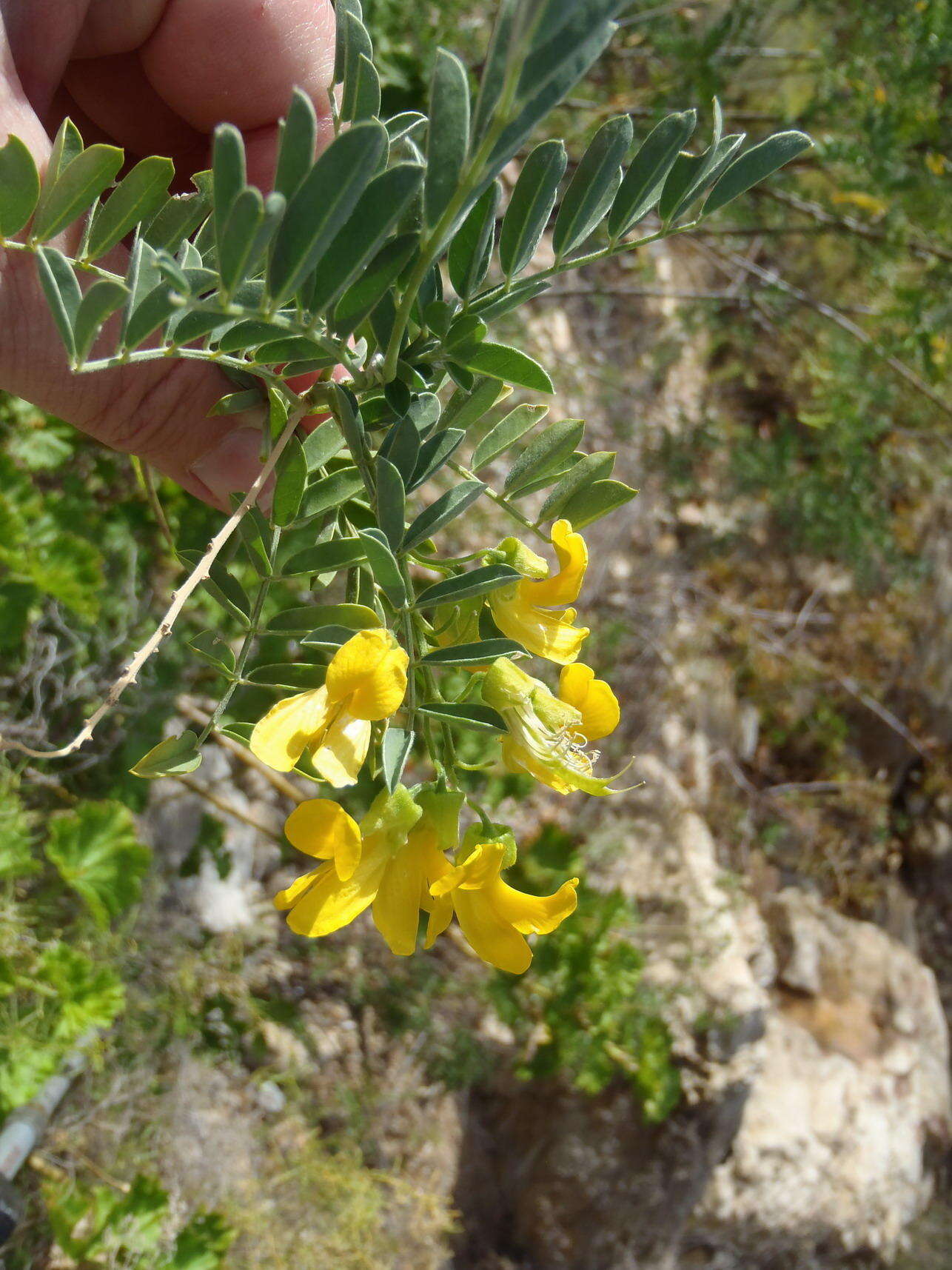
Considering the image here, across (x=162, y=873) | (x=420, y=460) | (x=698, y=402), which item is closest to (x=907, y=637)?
(x=698, y=402)

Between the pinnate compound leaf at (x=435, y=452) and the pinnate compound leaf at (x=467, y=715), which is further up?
the pinnate compound leaf at (x=435, y=452)

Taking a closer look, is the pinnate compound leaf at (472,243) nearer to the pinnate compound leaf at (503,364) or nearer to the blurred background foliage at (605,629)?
the pinnate compound leaf at (503,364)

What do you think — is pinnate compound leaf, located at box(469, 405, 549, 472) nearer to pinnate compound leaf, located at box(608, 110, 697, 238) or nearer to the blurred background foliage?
pinnate compound leaf, located at box(608, 110, 697, 238)

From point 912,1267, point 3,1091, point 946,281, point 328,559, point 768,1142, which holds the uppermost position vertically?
point 328,559

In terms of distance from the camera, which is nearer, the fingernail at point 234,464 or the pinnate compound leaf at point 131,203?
the pinnate compound leaf at point 131,203

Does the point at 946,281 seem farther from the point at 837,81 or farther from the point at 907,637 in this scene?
the point at 907,637

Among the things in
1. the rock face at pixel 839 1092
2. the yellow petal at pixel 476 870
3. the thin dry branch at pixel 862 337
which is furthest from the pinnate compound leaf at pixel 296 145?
the rock face at pixel 839 1092
